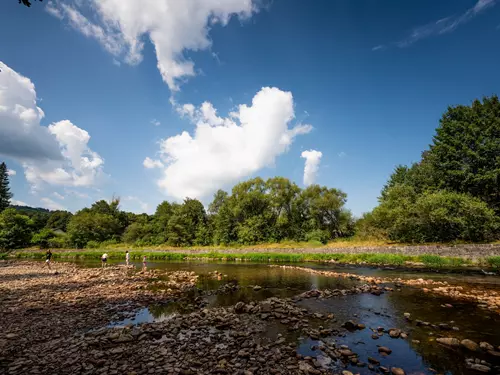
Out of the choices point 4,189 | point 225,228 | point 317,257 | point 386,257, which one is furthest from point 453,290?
point 4,189

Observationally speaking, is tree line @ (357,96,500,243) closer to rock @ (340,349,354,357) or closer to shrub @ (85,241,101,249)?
rock @ (340,349,354,357)

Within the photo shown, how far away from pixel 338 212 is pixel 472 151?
32.9 m

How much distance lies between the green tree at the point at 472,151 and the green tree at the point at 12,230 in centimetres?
10761

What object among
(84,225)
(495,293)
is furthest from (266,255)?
(84,225)

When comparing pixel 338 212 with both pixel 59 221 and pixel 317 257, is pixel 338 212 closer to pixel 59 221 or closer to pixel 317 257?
pixel 317 257

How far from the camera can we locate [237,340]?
9250 millimetres

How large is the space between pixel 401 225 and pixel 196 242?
54.9 meters

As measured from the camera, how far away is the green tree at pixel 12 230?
69.5 m

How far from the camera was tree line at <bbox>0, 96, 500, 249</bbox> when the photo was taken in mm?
37656

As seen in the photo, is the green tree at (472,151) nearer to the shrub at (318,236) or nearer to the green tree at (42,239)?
the shrub at (318,236)

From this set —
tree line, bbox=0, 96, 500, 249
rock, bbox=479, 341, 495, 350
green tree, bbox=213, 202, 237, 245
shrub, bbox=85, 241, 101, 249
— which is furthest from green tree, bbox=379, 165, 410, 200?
shrub, bbox=85, 241, 101, 249

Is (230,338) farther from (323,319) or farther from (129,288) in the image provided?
(129,288)

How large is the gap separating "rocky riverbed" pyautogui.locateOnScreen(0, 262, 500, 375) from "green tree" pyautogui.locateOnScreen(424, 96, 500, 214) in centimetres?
3800

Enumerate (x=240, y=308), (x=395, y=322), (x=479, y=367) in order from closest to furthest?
(x=479, y=367) → (x=395, y=322) → (x=240, y=308)
